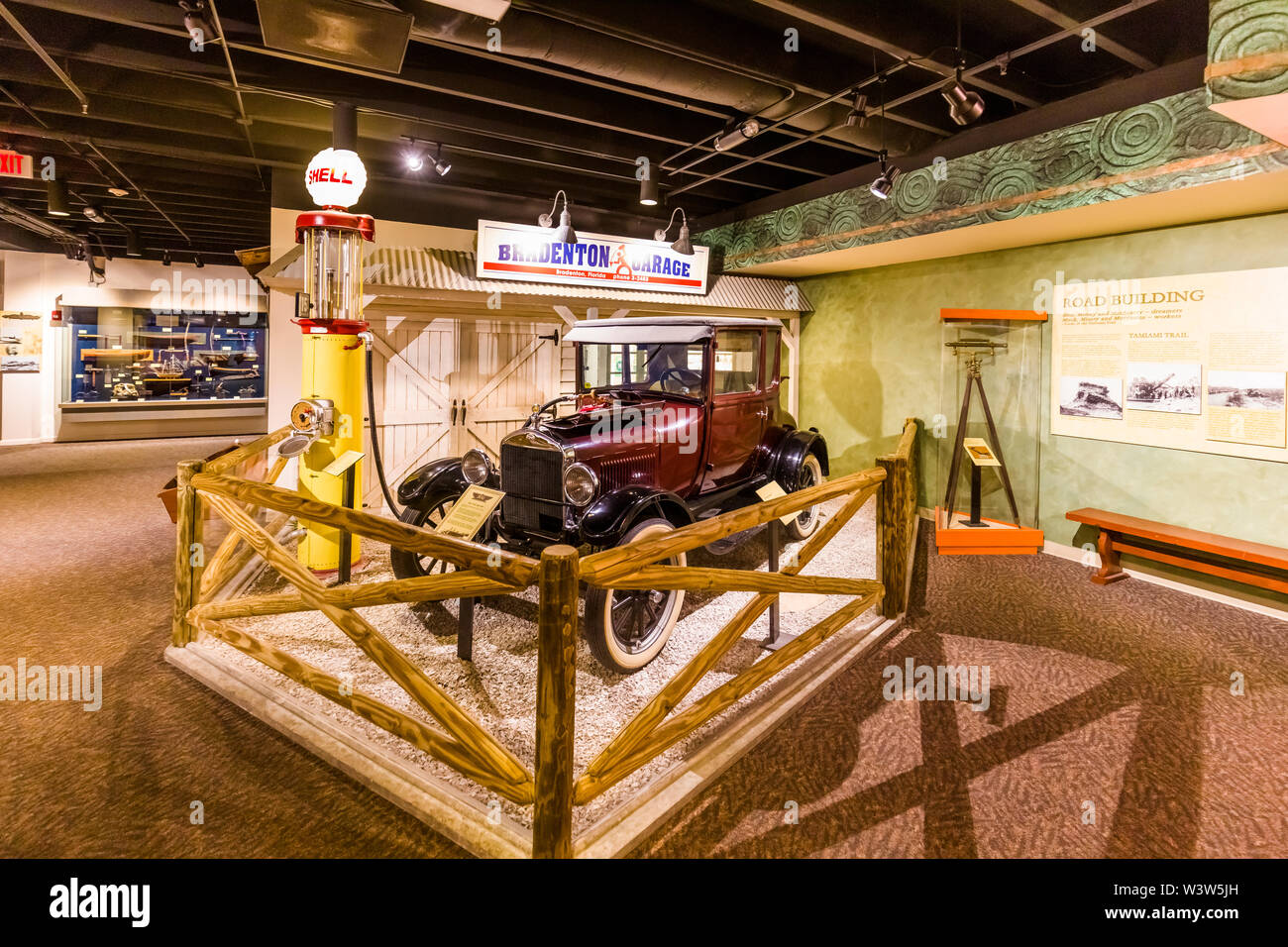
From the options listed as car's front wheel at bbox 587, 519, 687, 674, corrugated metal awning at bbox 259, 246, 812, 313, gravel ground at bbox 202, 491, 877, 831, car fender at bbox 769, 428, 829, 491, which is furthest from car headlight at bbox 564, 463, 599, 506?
corrugated metal awning at bbox 259, 246, 812, 313

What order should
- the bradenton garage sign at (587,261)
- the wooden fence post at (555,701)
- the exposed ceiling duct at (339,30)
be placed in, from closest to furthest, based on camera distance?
the wooden fence post at (555,701), the exposed ceiling duct at (339,30), the bradenton garage sign at (587,261)

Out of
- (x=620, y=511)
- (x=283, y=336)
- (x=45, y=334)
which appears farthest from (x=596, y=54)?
(x=45, y=334)

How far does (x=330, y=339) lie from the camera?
469cm

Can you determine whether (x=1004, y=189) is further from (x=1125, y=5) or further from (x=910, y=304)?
(x=910, y=304)

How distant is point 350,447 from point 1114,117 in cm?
587

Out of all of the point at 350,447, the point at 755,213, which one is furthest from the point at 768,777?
the point at 755,213

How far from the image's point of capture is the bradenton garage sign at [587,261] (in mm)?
6645

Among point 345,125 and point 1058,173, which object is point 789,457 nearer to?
point 1058,173

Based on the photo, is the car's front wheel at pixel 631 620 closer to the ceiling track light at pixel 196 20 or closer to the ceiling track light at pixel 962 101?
the ceiling track light at pixel 962 101

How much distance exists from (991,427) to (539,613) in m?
5.61

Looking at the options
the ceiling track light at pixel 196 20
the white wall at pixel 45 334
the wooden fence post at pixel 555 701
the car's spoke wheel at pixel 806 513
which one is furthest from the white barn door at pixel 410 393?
the white wall at pixel 45 334

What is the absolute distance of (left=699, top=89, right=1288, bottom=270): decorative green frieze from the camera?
411cm

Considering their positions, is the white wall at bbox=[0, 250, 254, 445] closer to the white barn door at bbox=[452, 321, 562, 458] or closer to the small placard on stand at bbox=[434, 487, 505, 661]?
the white barn door at bbox=[452, 321, 562, 458]

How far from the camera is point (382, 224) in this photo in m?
6.87
